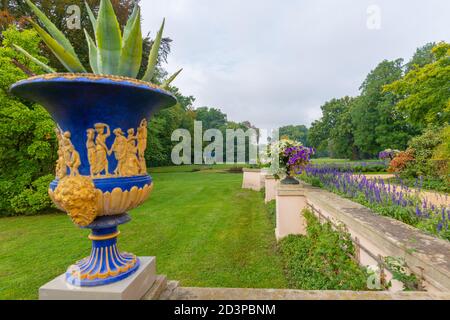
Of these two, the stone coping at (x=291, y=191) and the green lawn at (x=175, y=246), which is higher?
the stone coping at (x=291, y=191)

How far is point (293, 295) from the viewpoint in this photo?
1.52 meters

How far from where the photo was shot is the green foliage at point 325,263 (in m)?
2.86

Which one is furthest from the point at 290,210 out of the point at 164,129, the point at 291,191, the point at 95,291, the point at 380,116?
the point at 380,116

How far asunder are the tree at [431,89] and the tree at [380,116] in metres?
12.8

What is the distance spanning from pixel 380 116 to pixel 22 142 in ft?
109

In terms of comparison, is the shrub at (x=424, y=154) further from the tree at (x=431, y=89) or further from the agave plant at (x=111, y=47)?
the agave plant at (x=111, y=47)

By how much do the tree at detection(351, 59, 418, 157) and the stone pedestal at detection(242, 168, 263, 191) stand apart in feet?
68.4

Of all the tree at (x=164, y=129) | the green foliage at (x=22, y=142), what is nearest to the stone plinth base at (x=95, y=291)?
the green foliage at (x=22, y=142)

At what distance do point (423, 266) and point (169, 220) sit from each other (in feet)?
22.8

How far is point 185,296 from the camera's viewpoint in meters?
1.59

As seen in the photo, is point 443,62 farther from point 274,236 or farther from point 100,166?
point 100,166

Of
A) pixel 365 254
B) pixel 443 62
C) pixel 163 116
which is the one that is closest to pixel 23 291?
pixel 365 254
